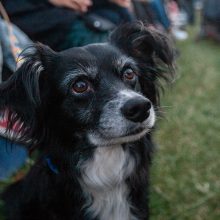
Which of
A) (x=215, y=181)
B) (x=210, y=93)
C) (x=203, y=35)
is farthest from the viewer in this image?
(x=203, y=35)

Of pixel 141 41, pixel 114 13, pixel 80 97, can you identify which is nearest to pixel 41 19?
pixel 114 13

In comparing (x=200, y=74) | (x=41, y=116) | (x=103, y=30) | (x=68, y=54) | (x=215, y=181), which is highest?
(x=68, y=54)

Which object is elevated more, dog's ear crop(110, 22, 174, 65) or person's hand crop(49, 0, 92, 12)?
dog's ear crop(110, 22, 174, 65)

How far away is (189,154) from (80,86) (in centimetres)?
165

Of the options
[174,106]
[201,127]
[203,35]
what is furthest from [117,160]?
[203,35]

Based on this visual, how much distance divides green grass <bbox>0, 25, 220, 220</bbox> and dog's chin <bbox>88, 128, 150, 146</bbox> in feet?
2.73

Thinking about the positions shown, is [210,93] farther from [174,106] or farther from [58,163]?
[58,163]

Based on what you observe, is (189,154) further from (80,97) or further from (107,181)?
(80,97)

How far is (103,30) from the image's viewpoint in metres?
3.44

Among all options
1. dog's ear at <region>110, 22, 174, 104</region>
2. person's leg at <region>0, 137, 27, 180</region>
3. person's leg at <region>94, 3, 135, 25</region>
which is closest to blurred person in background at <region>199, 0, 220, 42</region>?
person's leg at <region>94, 3, 135, 25</region>

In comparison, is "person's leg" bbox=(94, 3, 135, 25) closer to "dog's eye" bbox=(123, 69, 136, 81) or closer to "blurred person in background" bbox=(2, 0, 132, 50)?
"blurred person in background" bbox=(2, 0, 132, 50)

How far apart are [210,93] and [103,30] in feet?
5.76

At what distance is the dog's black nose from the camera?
1.87m

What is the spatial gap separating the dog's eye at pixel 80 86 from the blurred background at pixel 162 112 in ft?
1.49
